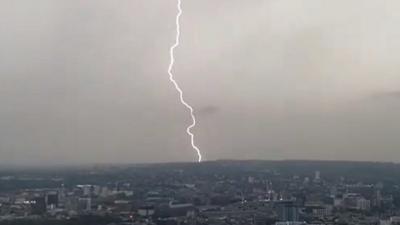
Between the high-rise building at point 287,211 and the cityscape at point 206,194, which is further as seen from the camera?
the high-rise building at point 287,211

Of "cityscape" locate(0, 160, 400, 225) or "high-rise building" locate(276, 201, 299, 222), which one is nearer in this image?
"cityscape" locate(0, 160, 400, 225)

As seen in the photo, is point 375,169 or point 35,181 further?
point 375,169

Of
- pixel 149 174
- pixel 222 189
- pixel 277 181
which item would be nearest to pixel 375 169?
pixel 277 181

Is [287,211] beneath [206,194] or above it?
beneath

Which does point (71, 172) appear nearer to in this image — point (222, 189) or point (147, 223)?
point (147, 223)

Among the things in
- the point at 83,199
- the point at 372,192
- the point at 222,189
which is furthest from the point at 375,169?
the point at 83,199

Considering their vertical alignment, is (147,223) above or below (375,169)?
below

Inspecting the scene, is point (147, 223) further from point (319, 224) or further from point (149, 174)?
point (319, 224)
